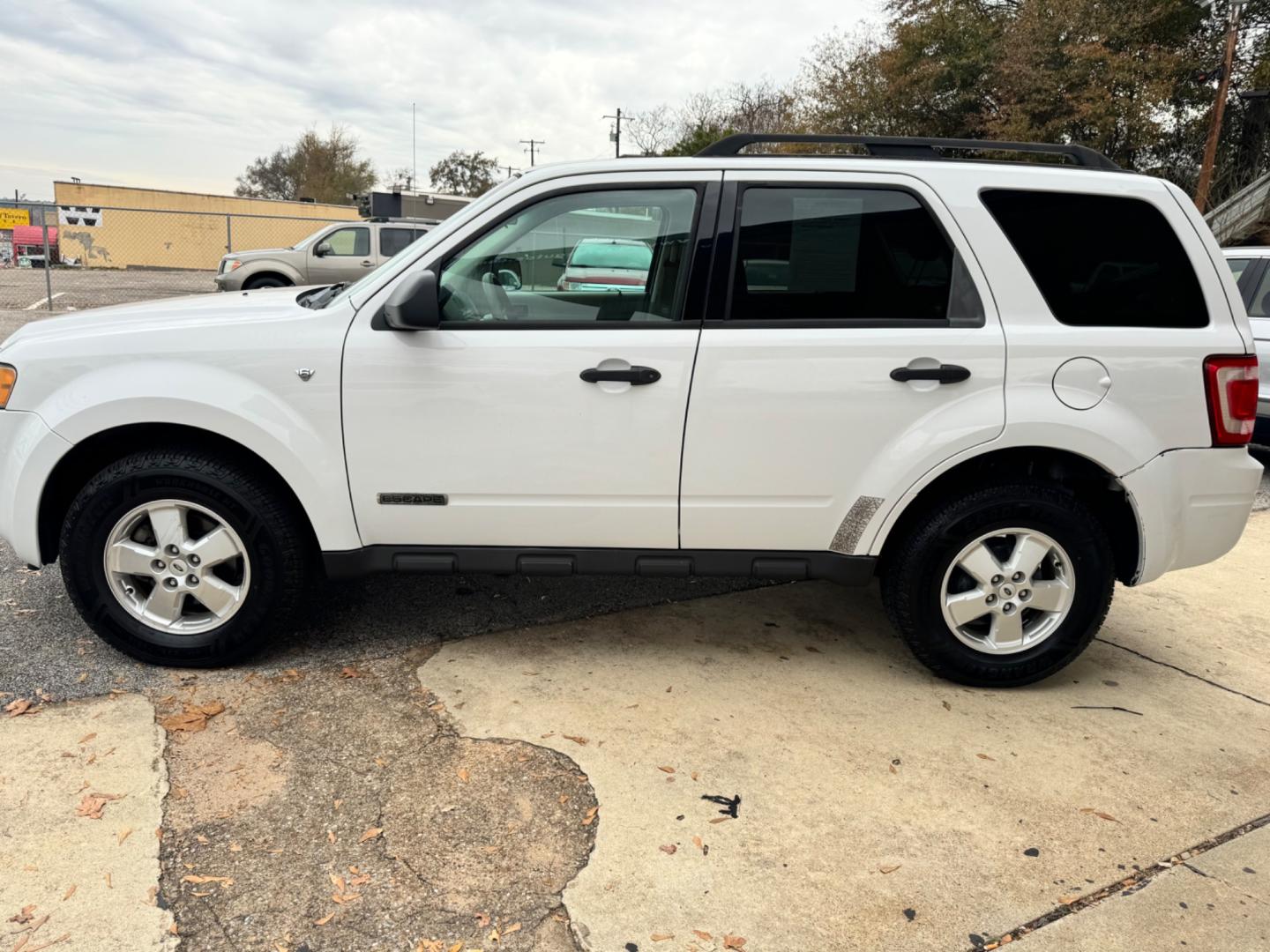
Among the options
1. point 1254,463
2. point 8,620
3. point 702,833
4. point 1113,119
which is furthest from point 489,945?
point 1113,119

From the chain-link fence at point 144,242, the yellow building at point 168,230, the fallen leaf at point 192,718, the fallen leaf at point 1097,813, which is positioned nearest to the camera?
the fallen leaf at point 1097,813

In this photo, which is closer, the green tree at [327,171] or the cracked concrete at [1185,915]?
the cracked concrete at [1185,915]

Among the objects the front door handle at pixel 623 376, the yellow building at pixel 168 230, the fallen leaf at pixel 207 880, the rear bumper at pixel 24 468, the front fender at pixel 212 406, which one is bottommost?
the fallen leaf at pixel 207 880

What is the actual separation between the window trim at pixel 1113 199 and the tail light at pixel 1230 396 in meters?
0.16

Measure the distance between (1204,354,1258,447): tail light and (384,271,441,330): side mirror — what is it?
2683 mm

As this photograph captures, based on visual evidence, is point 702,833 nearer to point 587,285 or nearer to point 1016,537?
point 1016,537

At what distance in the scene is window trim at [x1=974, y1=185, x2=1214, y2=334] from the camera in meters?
3.27

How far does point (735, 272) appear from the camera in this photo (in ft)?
10.8

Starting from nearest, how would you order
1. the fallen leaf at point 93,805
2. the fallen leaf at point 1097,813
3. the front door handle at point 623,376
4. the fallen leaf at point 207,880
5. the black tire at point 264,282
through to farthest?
the fallen leaf at point 207,880, the fallen leaf at point 93,805, the fallen leaf at point 1097,813, the front door handle at point 623,376, the black tire at point 264,282

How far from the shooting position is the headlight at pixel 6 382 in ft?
10.9

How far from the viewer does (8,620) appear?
3.84 m

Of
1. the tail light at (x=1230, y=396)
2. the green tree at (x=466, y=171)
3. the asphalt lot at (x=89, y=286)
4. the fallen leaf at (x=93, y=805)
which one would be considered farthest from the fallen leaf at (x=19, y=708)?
the green tree at (x=466, y=171)

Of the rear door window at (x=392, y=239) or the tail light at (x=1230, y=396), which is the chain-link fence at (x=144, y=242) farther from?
the tail light at (x=1230, y=396)

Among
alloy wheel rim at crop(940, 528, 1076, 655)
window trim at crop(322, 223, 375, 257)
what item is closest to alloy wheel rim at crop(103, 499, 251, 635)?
alloy wheel rim at crop(940, 528, 1076, 655)
